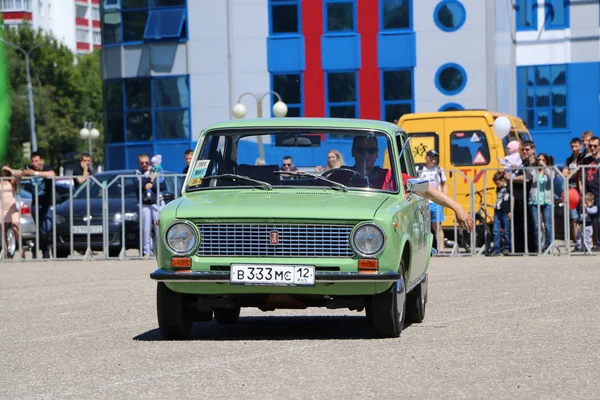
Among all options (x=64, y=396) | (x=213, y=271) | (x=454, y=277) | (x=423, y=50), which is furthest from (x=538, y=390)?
(x=423, y=50)

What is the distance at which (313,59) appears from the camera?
49.4 meters

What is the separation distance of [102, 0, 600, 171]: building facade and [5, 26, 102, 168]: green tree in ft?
141

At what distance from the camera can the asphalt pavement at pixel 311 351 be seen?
8305 mm

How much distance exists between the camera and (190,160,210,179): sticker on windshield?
1185cm

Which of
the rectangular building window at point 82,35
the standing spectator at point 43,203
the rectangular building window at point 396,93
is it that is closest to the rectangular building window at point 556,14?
the rectangular building window at point 396,93

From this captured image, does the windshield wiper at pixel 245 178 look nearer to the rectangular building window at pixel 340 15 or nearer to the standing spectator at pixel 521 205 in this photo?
the standing spectator at pixel 521 205

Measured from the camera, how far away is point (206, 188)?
38.6 feet

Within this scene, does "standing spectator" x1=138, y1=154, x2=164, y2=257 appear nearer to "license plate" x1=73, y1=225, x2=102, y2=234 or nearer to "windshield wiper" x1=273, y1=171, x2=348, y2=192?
"license plate" x1=73, y1=225, x2=102, y2=234

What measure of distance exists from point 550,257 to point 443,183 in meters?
2.31

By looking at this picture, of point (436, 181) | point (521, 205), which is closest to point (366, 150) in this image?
point (436, 181)

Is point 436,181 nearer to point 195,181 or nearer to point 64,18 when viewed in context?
point 195,181

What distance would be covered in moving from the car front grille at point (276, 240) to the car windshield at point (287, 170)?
881mm

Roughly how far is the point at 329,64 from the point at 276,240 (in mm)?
38905

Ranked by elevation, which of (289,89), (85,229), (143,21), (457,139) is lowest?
(85,229)
